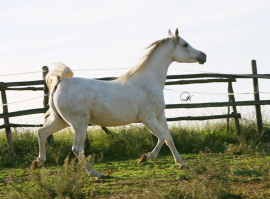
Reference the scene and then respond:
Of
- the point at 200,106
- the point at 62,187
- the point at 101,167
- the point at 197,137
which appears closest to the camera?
the point at 62,187

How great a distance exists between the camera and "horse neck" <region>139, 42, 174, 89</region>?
671 cm

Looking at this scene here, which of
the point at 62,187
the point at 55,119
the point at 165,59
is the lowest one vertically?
the point at 62,187

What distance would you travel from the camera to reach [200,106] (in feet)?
32.2

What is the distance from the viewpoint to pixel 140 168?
7105mm

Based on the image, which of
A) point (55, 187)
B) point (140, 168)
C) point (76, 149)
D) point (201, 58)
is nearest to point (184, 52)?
point (201, 58)

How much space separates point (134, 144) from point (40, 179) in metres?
4.01

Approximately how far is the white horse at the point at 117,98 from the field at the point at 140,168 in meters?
0.58

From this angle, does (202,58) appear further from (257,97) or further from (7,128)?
(7,128)

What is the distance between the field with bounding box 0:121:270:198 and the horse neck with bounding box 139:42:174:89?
53.7 inches

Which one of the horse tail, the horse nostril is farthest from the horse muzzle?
the horse tail

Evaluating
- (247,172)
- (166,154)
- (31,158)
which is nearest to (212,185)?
(247,172)

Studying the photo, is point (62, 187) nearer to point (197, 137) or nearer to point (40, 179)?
point (40, 179)

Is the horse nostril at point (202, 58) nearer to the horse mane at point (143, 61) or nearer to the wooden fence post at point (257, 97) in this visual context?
the horse mane at point (143, 61)

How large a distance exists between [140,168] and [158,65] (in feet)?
6.17
